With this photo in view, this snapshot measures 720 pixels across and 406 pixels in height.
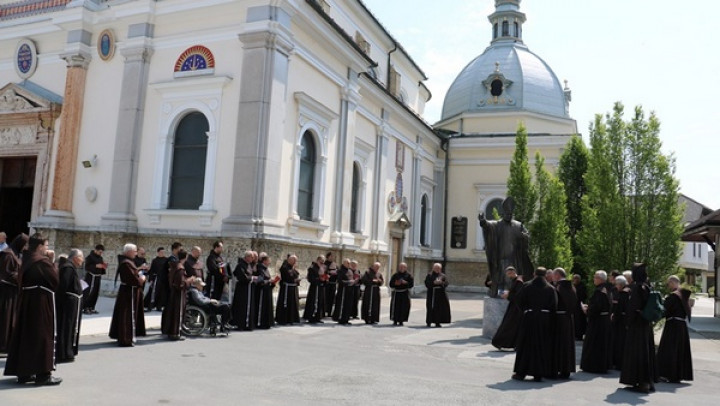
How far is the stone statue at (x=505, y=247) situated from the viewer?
1319cm

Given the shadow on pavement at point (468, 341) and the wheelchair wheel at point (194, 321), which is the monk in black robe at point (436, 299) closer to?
the shadow on pavement at point (468, 341)

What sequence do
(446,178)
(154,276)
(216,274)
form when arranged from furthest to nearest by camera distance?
(446,178) → (154,276) → (216,274)

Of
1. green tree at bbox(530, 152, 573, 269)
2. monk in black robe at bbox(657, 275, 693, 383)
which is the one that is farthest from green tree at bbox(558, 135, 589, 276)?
monk in black robe at bbox(657, 275, 693, 383)

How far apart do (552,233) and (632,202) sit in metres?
3.36

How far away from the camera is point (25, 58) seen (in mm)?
18562

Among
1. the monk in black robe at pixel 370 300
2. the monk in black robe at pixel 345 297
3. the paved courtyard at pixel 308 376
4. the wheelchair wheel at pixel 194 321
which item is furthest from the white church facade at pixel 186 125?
the paved courtyard at pixel 308 376

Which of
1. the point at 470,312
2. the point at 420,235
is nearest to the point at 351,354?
the point at 470,312

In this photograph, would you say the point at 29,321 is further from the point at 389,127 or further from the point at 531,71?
the point at 531,71

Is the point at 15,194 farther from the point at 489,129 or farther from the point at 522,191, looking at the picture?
the point at 489,129

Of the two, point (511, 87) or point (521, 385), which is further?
point (511, 87)

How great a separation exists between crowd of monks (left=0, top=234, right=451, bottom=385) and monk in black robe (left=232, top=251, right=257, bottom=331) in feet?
0.07

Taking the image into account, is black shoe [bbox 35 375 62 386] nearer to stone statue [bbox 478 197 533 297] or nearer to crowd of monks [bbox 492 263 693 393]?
crowd of monks [bbox 492 263 693 393]

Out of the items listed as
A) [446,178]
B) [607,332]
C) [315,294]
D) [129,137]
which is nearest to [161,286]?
[315,294]

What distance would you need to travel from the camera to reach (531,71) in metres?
33.8
